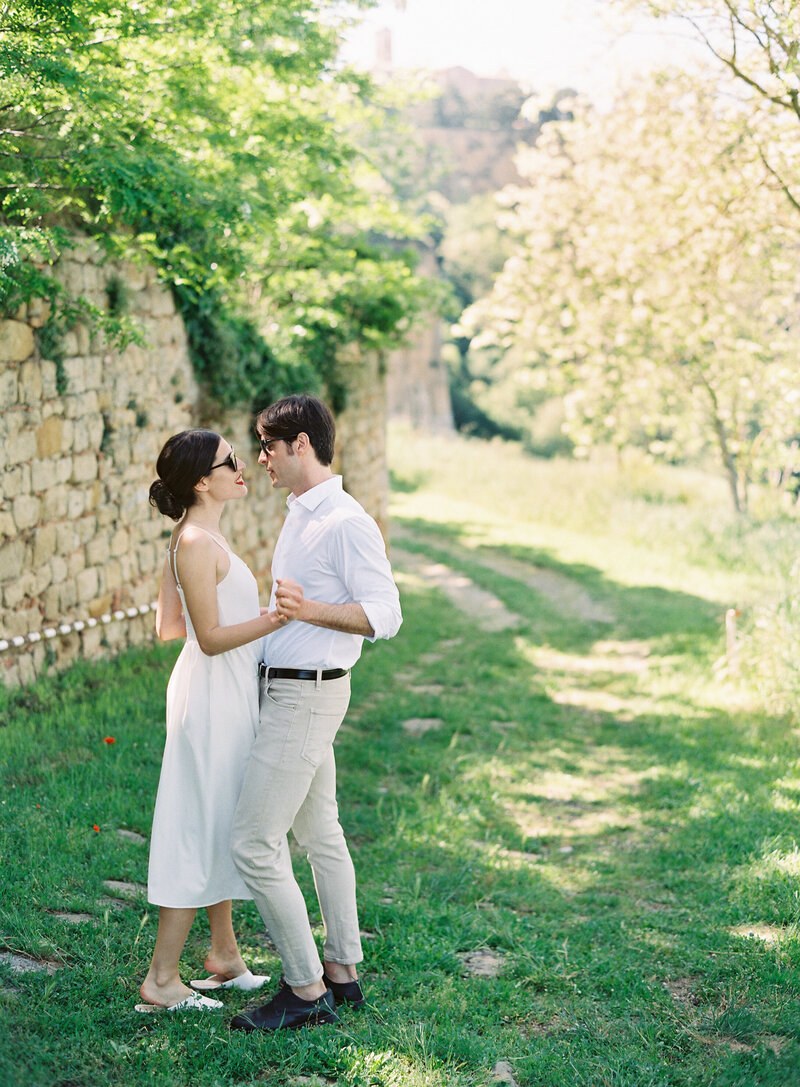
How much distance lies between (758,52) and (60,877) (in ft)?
21.8

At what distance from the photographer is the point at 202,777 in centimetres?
305

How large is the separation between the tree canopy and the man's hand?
2436 millimetres

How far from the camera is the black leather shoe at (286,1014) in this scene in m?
3.01

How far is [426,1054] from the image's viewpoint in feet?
9.75

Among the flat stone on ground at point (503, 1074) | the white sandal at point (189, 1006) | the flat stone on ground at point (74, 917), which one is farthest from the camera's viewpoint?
the flat stone on ground at point (74, 917)

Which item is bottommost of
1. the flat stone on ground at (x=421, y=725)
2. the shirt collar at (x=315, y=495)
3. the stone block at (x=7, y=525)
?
the flat stone on ground at (x=421, y=725)

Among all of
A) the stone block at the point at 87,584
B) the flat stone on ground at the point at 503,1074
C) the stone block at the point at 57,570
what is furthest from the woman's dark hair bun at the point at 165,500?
the stone block at the point at 87,584

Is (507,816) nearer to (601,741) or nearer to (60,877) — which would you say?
(601,741)

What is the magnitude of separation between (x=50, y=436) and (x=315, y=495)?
3.55 metres

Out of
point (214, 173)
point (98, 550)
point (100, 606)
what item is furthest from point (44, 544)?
point (214, 173)

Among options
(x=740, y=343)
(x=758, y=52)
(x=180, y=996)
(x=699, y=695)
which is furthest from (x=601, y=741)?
(x=740, y=343)

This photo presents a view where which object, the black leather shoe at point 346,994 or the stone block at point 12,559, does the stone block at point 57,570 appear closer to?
the stone block at point 12,559

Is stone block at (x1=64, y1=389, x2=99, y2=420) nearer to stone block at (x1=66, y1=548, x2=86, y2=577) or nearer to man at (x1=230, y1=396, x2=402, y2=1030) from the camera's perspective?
stone block at (x1=66, y1=548, x2=86, y2=577)

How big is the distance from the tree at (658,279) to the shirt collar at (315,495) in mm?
6543
